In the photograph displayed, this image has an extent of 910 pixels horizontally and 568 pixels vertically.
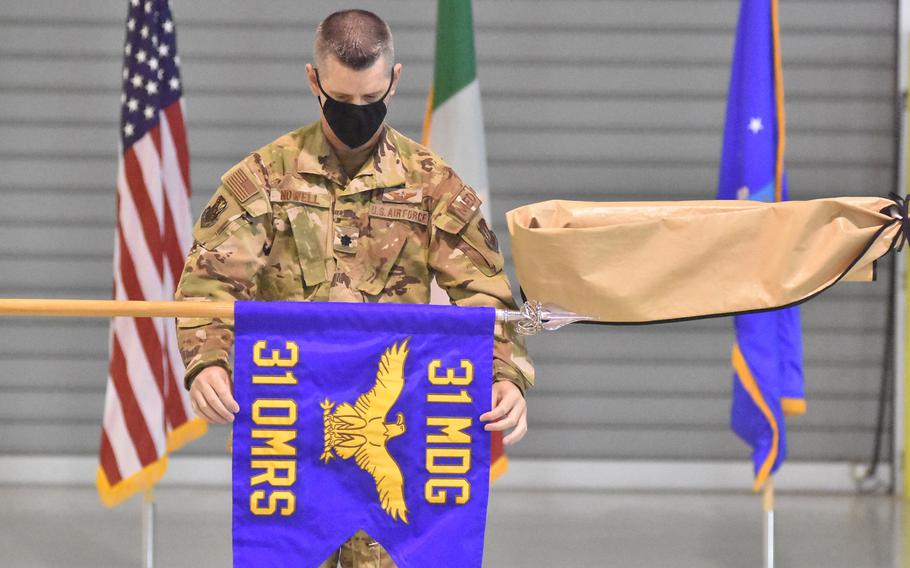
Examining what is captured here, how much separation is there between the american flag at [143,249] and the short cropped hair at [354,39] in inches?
83.1

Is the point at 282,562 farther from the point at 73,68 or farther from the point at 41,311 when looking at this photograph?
the point at 73,68

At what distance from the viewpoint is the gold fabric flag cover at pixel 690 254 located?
74.1 inches

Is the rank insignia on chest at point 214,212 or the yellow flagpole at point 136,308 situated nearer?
the yellow flagpole at point 136,308

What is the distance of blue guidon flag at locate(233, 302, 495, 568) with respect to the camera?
181cm

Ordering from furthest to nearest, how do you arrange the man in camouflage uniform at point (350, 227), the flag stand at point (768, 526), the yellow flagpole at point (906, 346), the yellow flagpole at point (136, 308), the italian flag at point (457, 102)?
the yellow flagpole at point (906, 346) → the italian flag at point (457, 102) → the flag stand at point (768, 526) → the man in camouflage uniform at point (350, 227) → the yellow flagpole at point (136, 308)

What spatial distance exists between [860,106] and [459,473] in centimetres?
384

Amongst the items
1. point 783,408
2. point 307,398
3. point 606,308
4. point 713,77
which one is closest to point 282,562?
point 307,398

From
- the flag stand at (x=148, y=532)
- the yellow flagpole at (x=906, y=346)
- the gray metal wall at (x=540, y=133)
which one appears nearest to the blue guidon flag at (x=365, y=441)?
the flag stand at (x=148, y=532)

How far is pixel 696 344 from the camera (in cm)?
498

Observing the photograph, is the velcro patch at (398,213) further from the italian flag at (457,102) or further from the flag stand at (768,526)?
the flag stand at (768,526)

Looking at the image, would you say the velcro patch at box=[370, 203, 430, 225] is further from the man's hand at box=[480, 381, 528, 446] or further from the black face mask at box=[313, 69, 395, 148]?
the man's hand at box=[480, 381, 528, 446]

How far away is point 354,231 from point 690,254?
60 cm

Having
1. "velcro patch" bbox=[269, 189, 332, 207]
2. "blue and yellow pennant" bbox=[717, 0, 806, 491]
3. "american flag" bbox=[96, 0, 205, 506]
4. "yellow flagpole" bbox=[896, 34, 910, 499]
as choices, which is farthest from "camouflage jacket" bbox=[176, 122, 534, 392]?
"yellow flagpole" bbox=[896, 34, 910, 499]

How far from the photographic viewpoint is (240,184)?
1.88 m
